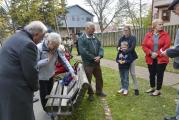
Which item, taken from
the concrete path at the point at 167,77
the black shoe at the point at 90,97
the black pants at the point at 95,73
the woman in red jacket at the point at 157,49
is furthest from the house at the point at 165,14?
the black shoe at the point at 90,97

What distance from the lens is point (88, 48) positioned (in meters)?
6.74

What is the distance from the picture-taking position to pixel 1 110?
12.8ft

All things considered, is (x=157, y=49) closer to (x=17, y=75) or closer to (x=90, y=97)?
(x=90, y=97)

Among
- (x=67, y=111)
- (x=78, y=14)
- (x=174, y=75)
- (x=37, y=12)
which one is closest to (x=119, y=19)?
(x=78, y=14)

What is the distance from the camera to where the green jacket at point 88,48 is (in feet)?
21.9

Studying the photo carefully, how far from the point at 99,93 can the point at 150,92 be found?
131 cm

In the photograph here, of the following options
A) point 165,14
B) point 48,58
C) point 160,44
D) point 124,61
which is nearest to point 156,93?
point 124,61

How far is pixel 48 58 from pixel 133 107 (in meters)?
2.21

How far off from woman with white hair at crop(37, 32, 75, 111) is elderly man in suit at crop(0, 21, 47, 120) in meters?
1.12

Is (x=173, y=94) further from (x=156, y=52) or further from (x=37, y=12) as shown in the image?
(x=37, y=12)

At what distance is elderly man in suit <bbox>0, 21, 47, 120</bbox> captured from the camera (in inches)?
145

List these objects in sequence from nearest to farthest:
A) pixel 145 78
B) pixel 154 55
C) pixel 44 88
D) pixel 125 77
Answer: pixel 44 88 < pixel 154 55 < pixel 125 77 < pixel 145 78

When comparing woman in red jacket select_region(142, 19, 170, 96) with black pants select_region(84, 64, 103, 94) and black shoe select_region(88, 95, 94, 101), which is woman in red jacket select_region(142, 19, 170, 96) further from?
black shoe select_region(88, 95, 94, 101)

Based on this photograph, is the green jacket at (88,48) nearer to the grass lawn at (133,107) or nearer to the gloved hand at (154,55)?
the grass lawn at (133,107)
